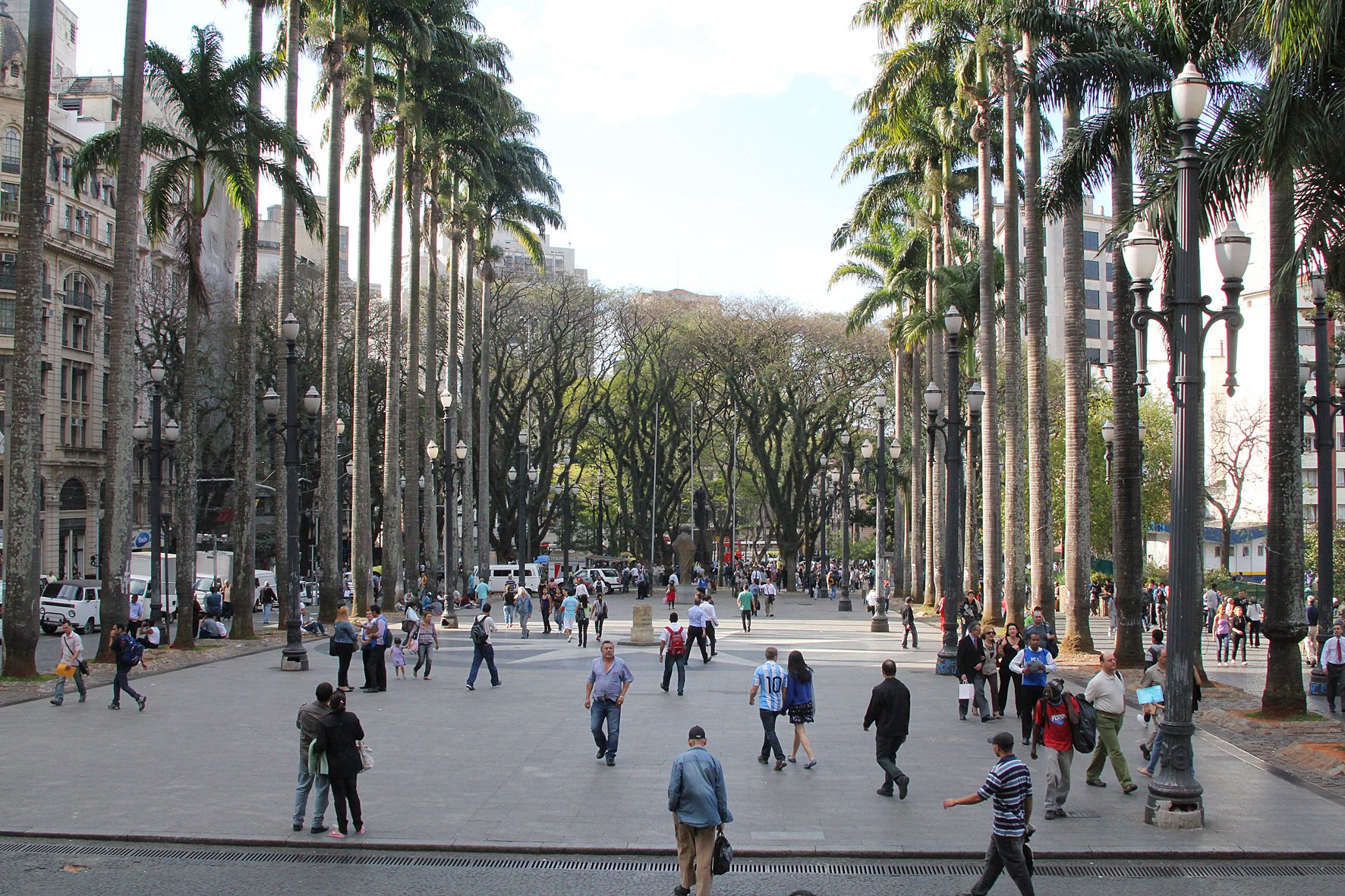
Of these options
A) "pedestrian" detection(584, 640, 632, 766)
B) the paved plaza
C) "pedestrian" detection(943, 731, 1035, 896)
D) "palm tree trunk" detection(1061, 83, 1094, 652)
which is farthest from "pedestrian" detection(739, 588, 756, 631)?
"pedestrian" detection(943, 731, 1035, 896)

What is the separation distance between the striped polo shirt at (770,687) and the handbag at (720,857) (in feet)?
15.5

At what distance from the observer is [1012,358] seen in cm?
2892

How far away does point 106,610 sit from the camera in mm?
22375

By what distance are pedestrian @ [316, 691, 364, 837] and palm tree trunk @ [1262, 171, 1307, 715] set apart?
12.3 metres

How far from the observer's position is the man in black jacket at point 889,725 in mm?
11492

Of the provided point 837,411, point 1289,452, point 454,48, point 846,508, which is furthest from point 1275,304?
point 837,411

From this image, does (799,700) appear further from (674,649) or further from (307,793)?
(674,649)

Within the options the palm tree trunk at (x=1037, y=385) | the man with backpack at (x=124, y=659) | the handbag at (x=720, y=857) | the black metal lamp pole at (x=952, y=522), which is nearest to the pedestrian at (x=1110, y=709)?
the handbag at (x=720, y=857)

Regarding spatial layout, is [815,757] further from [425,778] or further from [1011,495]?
[1011,495]

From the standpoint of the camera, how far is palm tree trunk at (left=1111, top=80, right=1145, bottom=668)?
20.7 metres

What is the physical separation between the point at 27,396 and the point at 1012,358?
21575 mm

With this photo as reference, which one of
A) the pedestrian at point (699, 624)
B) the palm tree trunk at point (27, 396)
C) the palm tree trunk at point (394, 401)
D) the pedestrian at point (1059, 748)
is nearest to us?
the pedestrian at point (1059, 748)

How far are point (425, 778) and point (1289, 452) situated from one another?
12494mm

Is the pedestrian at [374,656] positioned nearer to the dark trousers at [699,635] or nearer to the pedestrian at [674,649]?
Answer: the pedestrian at [674,649]
